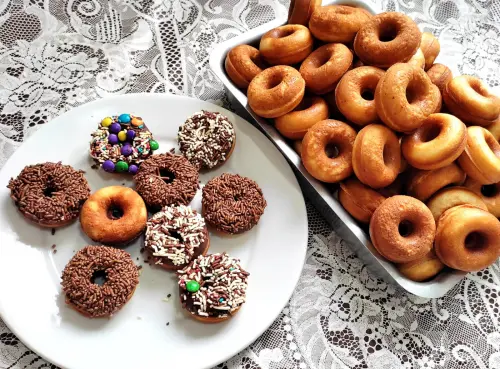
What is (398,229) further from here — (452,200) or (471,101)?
(471,101)

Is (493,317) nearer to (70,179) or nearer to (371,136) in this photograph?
(371,136)

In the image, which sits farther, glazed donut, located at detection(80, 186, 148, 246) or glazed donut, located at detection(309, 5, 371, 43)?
glazed donut, located at detection(309, 5, 371, 43)

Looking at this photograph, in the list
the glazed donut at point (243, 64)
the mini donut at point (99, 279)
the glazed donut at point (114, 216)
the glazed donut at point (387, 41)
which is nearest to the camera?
the mini donut at point (99, 279)

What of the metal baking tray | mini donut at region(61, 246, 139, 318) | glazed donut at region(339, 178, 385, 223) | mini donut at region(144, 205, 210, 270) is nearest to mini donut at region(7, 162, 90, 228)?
mini donut at region(61, 246, 139, 318)

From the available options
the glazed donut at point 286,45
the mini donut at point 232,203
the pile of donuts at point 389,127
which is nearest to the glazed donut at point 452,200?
the pile of donuts at point 389,127

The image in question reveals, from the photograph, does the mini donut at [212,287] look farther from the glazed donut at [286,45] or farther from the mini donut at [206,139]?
the glazed donut at [286,45]

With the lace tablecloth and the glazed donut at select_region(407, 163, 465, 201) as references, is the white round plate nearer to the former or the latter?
the lace tablecloth
